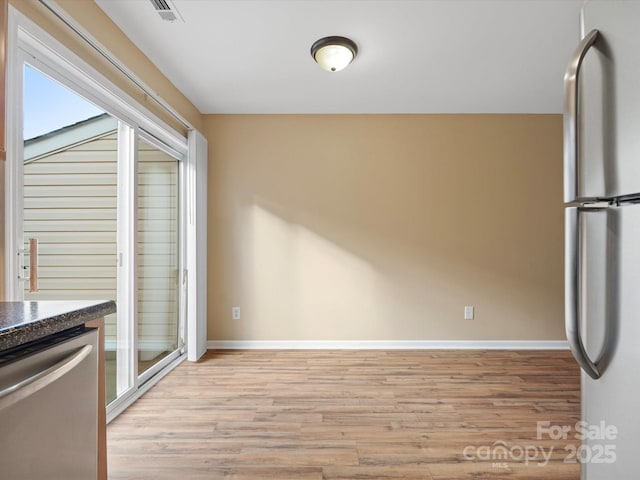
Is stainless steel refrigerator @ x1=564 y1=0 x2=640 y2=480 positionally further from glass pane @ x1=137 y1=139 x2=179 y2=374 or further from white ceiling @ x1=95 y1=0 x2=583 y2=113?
glass pane @ x1=137 y1=139 x2=179 y2=374

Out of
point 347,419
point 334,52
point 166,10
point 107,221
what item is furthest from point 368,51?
point 347,419

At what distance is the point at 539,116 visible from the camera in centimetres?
397

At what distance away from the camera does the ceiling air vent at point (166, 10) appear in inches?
82.7

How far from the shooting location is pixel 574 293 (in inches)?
32.4

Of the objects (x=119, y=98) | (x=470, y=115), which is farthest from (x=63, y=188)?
(x=470, y=115)

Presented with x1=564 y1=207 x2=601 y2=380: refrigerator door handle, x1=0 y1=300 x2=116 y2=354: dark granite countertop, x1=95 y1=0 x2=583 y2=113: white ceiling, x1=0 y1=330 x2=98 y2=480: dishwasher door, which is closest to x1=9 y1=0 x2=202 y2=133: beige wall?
x1=95 y1=0 x2=583 y2=113: white ceiling

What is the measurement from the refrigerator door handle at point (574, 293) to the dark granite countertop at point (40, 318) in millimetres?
1158

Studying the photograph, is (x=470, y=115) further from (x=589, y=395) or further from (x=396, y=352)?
(x=589, y=395)

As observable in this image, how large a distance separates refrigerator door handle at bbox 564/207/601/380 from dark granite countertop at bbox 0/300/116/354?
116 centimetres

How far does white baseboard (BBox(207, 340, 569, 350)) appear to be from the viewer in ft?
12.9

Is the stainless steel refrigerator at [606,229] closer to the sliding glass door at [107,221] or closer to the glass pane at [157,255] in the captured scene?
the sliding glass door at [107,221]

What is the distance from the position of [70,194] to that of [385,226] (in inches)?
111

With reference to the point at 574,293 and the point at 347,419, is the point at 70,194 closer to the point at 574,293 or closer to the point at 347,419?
the point at 347,419

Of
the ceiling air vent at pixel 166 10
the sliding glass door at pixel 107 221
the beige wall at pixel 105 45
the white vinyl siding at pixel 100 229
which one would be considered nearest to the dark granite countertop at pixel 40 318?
the sliding glass door at pixel 107 221
